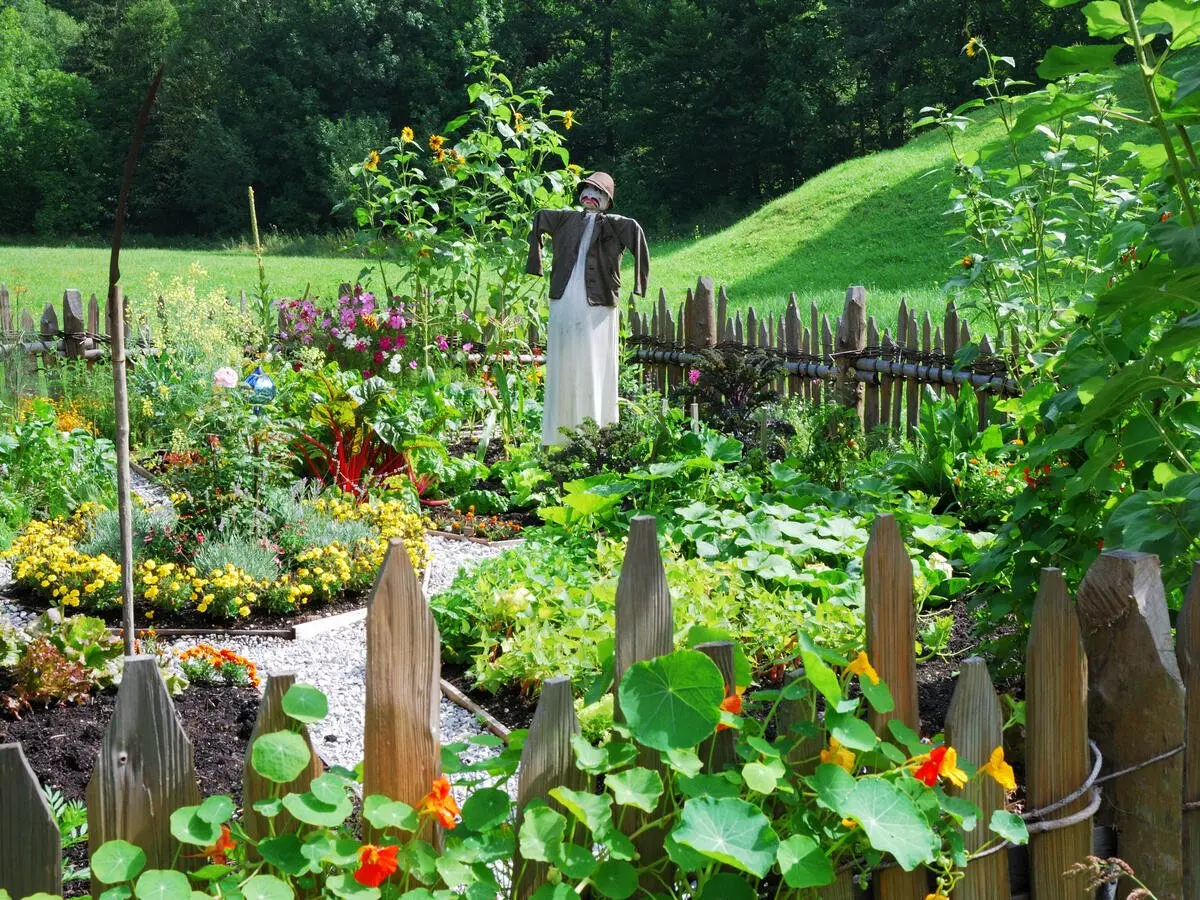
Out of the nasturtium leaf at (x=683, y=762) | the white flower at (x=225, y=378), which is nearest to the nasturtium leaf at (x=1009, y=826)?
the nasturtium leaf at (x=683, y=762)

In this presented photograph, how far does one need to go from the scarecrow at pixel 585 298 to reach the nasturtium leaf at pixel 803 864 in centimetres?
559

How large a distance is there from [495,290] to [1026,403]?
18.8 feet

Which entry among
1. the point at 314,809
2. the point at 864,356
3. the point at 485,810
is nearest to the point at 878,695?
the point at 485,810

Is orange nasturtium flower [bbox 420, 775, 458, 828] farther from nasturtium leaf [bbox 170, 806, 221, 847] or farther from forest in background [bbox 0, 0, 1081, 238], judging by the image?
forest in background [bbox 0, 0, 1081, 238]

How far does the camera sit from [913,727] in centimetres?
171


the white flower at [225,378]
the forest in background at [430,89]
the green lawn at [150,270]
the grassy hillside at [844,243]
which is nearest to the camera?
the white flower at [225,378]

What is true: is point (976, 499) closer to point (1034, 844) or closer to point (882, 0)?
point (1034, 844)

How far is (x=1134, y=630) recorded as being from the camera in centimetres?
170


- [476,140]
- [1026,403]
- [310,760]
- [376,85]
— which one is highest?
[376,85]

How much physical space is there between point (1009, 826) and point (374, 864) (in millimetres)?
952

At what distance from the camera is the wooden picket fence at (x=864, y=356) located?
6301mm

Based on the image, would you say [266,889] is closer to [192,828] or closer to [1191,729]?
[192,828]

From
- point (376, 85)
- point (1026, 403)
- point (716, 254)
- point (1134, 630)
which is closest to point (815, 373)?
point (1026, 403)

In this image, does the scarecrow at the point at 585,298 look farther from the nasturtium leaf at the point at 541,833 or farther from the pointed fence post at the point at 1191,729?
the nasturtium leaf at the point at 541,833
